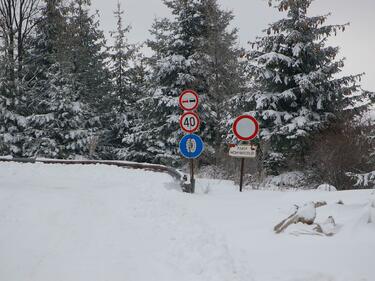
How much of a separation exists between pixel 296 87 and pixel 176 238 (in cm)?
1237

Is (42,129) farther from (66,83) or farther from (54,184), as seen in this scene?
(54,184)

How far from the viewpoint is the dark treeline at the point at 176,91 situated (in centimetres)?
1580

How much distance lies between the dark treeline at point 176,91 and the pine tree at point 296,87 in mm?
53

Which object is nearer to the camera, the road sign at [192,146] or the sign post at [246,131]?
the sign post at [246,131]

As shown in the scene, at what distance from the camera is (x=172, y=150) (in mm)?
21359

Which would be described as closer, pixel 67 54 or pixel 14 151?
pixel 14 151

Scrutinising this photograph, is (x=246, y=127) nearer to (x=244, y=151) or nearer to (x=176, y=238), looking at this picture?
(x=244, y=151)

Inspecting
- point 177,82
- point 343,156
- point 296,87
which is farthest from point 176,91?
point 343,156

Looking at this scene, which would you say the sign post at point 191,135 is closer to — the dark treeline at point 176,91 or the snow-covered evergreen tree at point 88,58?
the dark treeline at point 176,91

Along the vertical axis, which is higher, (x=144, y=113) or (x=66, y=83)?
(x=66, y=83)

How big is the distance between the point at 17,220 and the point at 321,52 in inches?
577

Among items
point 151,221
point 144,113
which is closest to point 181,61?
point 144,113

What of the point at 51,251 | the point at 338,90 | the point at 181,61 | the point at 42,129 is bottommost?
the point at 51,251

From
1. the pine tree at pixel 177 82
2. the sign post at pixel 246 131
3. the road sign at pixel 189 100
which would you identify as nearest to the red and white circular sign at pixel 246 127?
the sign post at pixel 246 131
